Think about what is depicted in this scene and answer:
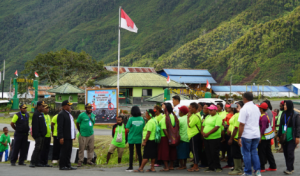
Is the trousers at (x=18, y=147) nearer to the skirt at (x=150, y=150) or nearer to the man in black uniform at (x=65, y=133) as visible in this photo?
the man in black uniform at (x=65, y=133)

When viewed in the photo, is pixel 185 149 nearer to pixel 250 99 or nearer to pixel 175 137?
pixel 175 137

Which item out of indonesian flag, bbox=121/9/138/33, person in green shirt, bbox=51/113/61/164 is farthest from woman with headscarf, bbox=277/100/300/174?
indonesian flag, bbox=121/9/138/33

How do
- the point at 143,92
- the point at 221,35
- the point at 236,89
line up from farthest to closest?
the point at 221,35 < the point at 236,89 < the point at 143,92

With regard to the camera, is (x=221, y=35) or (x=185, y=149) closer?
(x=185, y=149)

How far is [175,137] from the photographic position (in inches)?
334

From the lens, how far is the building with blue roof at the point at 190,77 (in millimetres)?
68188

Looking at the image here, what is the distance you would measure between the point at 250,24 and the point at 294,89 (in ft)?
287

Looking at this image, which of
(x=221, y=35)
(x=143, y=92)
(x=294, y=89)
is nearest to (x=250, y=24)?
(x=221, y=35)

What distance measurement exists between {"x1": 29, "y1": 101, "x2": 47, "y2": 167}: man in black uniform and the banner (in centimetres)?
982

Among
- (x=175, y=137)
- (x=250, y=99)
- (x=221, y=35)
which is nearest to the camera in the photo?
(x=250, y=99)

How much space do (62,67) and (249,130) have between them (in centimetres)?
4975

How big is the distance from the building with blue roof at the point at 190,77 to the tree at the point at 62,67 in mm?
17496

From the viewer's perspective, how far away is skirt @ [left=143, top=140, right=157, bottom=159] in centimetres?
844

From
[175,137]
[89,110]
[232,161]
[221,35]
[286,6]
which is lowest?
[232,161]
